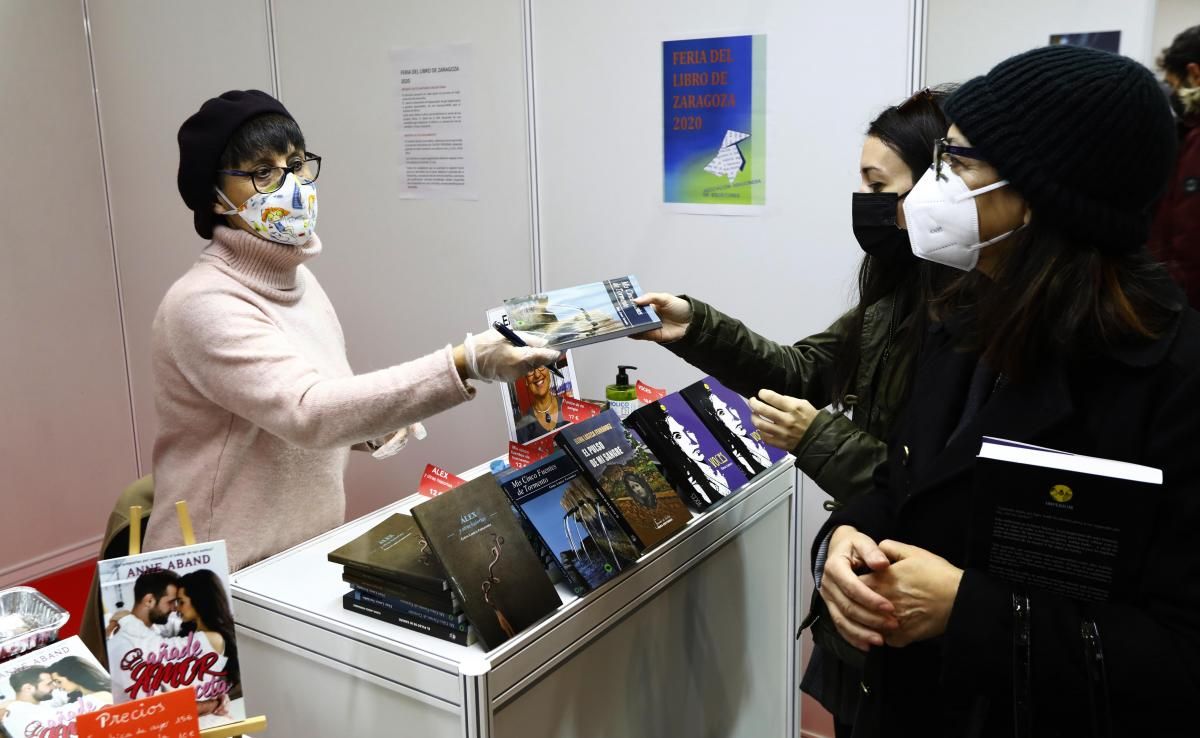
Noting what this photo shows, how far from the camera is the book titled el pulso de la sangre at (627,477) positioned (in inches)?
68.6

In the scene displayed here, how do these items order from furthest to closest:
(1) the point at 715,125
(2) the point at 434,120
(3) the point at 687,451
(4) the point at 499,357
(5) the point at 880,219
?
(2) the point at 434,120 < (1) the point at 715,125 < (3) the point at 687,451 < (5) the point at 880,219 < (4) the point at 499,357

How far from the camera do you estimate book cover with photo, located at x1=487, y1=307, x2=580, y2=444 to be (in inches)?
82.4

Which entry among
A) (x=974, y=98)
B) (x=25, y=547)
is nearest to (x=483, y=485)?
(x=974, y=98)

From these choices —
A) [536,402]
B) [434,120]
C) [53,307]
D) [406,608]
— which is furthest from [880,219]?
[53,307]

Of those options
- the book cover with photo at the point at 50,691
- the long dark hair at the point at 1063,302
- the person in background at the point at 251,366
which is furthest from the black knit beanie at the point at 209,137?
the long dark hair at the point at 1063,302

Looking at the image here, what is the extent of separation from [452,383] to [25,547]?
136 inches

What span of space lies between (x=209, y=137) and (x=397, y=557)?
952 mm

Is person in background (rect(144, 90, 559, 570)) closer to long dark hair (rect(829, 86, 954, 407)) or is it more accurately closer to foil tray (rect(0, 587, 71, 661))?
foil tray (rect(0, 587, 71, 661))

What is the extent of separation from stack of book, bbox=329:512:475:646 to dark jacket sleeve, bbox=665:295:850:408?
0.78 meters

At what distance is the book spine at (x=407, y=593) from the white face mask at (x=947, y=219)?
0.90 m

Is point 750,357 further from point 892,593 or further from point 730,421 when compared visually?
point 892,593

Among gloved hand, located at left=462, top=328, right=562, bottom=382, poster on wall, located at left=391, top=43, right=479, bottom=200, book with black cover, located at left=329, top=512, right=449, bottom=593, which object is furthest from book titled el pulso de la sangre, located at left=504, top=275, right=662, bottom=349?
poster on wall, located at left=391, top=43, right=479, bottom=200

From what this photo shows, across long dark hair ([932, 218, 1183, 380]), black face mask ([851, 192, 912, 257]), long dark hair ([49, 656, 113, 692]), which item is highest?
black face mask ([851, 192, 912, 257])

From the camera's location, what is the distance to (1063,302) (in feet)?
3.93
